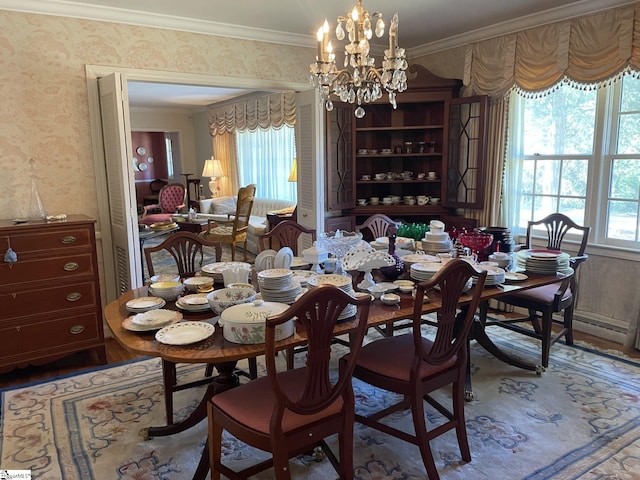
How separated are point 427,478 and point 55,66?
11.9 feet

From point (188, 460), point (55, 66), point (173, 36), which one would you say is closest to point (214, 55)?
point (173, 36)

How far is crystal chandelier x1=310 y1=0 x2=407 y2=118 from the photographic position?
248 cm

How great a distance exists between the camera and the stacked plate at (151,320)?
190 cm

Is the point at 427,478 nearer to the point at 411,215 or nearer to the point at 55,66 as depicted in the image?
the point at 411,215

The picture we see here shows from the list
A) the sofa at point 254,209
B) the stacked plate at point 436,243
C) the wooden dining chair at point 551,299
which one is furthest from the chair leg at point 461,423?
the sofa at point 254,209

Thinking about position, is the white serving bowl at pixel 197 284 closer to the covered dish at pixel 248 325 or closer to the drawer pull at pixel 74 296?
the covered dish at pixel 248 325

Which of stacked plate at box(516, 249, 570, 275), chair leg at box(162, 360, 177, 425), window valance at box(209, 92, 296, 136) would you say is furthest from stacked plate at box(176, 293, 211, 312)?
window valance at box(209, 92, 296, 136)

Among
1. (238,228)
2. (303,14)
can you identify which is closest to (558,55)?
(303,14)

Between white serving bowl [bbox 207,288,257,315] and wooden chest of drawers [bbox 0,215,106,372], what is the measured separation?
1724mm

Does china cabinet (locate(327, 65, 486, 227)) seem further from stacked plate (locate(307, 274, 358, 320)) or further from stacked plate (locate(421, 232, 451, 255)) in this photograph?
stacked plate (locate(307, 274, 358, 320))

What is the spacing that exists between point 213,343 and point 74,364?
2.22 meters

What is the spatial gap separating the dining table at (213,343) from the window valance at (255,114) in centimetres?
445

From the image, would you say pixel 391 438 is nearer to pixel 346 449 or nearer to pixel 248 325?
pixel 346 449

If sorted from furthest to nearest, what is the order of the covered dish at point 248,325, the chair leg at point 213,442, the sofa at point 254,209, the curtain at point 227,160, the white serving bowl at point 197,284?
1. the curtain at point 227,160
2. the sofa at point 254,209
3. the white serving bowl at point 197,284
4. the chair leg at point 213,442
5. the covered dish at point 248,325
